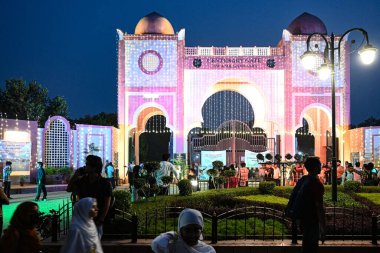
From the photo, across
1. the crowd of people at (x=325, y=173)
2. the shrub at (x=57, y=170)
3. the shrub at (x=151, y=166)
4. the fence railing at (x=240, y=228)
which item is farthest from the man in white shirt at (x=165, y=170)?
the shrub at (x=57, y=170)

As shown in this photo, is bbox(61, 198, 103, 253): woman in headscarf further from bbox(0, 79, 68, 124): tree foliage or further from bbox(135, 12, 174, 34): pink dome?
Result: bbox(0, 79, 68, 124): tree foliage

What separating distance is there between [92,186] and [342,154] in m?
25.3

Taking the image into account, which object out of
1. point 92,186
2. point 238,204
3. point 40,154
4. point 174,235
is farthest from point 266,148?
point 174,235

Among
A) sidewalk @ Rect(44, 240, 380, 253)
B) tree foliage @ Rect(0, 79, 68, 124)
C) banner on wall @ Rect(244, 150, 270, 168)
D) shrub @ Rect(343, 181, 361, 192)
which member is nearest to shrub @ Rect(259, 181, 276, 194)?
shrub @ Rect(343, 181, 361, 192)

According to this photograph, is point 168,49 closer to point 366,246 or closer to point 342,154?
point 342,154

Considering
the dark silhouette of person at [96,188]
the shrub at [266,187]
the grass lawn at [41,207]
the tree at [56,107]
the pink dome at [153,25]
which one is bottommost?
the grass lawn at [41,207]

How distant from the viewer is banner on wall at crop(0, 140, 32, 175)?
22.0 meters

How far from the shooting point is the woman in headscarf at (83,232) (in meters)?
4.50

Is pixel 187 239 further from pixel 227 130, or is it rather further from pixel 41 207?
pixel 227 130

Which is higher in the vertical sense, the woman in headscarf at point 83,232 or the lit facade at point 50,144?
the lit facade at point 50,144

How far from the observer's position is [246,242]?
26.3 feet

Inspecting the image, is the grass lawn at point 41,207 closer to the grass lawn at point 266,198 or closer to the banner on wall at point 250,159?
the grass lawn at point 266,198

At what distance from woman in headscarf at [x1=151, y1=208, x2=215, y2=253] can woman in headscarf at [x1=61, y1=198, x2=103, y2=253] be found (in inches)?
56.6

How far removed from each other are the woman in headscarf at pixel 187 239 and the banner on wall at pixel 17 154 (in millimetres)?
20196
